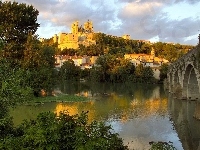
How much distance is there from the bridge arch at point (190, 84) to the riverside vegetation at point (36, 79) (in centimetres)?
1667

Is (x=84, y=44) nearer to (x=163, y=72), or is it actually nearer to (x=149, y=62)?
(x=149, y=62)

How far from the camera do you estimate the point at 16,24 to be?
1574 inches

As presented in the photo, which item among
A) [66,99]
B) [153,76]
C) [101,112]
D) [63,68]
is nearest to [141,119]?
[101,112]

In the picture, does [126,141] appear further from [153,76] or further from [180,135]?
[153,76]

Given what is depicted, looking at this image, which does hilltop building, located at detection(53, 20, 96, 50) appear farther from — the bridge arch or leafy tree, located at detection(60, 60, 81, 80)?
the bridge arch

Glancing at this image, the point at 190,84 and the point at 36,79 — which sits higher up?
the point at 36,79

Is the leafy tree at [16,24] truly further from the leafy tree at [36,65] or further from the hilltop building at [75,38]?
the hilltop building at [75,38]

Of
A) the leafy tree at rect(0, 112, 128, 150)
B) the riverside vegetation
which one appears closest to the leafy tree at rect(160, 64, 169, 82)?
the riverside vegetation

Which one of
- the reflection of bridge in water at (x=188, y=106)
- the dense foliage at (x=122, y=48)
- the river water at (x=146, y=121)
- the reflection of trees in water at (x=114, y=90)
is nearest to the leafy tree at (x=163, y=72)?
the reflection of trees in water at (x=114, y=90)

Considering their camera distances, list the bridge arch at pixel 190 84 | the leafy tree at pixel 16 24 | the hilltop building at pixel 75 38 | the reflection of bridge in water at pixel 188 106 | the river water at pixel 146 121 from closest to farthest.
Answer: the river water at pixel 146 121
the reflection of bridge in water at pixel 188 106
the leafy tree at pixel 16 24
the bridge arch at pixel 190 84
the hilltop building at pixel 75 38

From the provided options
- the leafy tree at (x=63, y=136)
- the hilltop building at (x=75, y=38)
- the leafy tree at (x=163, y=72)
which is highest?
the hilltop building at (x=75, y=38)

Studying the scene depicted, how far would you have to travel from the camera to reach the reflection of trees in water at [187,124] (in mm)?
21153

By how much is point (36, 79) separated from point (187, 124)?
1963cm

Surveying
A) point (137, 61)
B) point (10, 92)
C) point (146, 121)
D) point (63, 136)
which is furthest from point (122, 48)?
point (63, 136)
